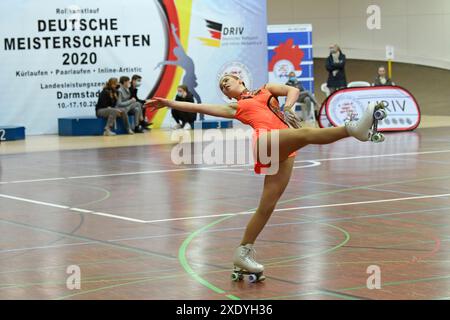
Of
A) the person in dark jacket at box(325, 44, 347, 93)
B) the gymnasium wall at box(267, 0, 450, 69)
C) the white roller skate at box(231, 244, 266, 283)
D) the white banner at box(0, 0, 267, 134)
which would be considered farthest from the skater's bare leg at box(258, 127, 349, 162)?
the gymnasium wall at box(267, 0, 450, 69)

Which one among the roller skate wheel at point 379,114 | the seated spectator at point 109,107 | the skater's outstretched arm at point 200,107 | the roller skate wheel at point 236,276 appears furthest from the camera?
the seated spectator at point 109,107

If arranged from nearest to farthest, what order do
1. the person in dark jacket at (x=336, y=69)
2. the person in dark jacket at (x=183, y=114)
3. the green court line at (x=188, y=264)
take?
the green court line at (x=188, y=264)
the person in dark jacket at (x=183, y=114)
the person in dark jacket at (x=336, y=69)

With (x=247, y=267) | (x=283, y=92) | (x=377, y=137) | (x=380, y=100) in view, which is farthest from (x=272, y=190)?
(x=380, y=100)

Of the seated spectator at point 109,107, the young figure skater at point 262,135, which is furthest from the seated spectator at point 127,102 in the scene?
the young figure skater at point 262,135

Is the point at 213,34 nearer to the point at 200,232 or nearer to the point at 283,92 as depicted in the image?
the point at 200,232

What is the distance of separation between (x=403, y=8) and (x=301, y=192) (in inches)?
992

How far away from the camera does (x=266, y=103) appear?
9070 millimetres

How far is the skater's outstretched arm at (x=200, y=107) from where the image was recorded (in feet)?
29.4

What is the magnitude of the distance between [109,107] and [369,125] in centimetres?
2071

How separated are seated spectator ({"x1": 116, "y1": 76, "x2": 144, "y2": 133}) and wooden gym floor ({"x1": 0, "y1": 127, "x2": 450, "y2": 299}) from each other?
8298 mm

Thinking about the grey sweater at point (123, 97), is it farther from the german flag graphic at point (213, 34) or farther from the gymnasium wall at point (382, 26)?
the gymnasium wall at point (382, 26)

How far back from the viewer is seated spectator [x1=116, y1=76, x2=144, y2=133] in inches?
1112

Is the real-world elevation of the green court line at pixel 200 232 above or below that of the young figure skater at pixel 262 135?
below
